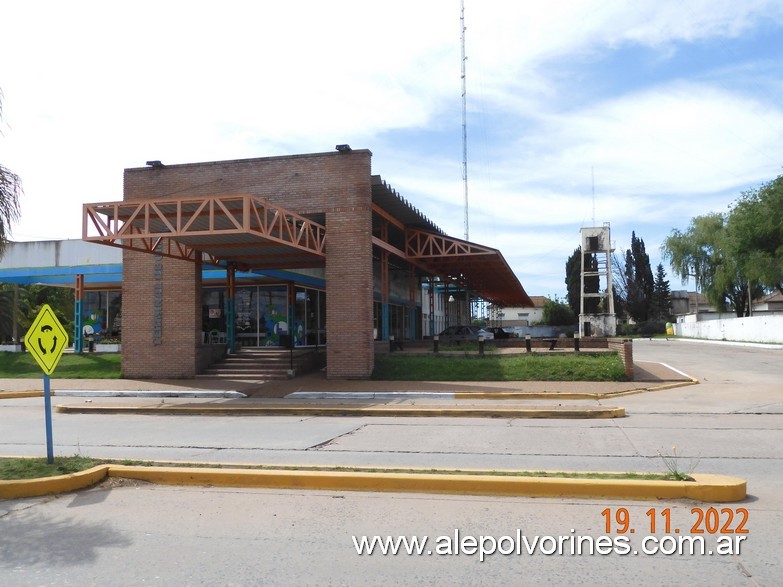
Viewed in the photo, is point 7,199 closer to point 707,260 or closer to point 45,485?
point 45,485

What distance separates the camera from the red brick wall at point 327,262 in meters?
20.7

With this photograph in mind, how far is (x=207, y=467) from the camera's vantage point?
26.1 feet

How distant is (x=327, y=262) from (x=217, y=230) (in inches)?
180

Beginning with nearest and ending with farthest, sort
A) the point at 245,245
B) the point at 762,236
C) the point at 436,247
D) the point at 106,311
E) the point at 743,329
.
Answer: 1. the point at 245,245
2. the point at 436,247
3. the point at 106,311
4. the point at 762,236
5. the point at 743,329

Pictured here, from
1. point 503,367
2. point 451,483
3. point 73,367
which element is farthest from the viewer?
point 73,367

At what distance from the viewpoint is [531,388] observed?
18.2 metres

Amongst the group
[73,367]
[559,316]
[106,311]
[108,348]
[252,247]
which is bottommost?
[73,367]

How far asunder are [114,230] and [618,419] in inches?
507

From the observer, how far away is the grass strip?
279 inches

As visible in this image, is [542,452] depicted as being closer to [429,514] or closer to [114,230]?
→ [429,514]

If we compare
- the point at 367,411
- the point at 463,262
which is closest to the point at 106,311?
the point at 463,262

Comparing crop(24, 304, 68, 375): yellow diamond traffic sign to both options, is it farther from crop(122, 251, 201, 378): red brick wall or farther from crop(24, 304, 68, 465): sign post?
crop(122, 251, 201, 378): red brick wall

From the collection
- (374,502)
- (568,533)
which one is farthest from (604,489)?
(374,502)

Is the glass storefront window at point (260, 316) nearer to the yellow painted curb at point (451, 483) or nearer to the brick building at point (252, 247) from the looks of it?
the brick building at point (252, 247)
